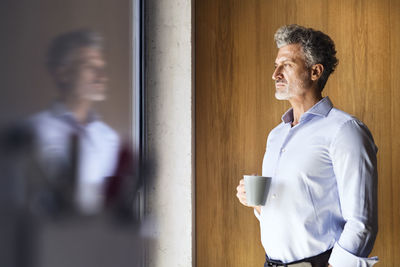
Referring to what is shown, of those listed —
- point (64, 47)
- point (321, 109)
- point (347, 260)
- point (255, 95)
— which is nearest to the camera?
point (64, 47)

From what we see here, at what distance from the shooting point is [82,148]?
22cm

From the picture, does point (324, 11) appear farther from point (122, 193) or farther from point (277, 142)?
point (122, 193)

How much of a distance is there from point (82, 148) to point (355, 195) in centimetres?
77

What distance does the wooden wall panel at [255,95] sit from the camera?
1356mm

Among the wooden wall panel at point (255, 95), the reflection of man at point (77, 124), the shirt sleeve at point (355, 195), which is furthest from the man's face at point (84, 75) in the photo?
the wooden wall panel at point (255, 95)

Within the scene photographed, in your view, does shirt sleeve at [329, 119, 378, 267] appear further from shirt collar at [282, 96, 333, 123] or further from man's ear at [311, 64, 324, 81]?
man's ear at [311, 64, 324, 81]

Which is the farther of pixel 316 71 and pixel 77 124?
pixel 316 71

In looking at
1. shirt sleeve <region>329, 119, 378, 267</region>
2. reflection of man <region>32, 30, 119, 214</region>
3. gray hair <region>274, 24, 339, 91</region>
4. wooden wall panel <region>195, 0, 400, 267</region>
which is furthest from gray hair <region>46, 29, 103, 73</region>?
wooden wall panel <region>195, 0, 400, 267</region>

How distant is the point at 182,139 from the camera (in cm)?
145

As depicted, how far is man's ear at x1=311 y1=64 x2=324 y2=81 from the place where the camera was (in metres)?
1.02

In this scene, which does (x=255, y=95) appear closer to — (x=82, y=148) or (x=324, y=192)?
(x=324, y=192)

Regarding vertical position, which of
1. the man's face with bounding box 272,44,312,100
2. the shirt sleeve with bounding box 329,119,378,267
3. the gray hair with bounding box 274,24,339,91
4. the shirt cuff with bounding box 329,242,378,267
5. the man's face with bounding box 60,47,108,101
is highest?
the gray hair with bounding box 274,24,339,91

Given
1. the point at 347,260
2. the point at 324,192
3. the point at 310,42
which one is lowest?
the point at 347,260

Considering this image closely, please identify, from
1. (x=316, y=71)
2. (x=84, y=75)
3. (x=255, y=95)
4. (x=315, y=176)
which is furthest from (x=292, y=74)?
(x=84, y=75)
